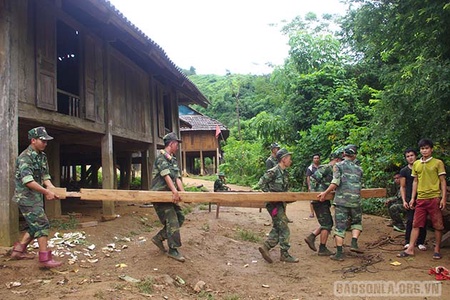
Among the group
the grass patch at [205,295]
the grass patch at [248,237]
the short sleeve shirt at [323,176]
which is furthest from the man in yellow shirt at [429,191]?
the grass patch at [205,295]

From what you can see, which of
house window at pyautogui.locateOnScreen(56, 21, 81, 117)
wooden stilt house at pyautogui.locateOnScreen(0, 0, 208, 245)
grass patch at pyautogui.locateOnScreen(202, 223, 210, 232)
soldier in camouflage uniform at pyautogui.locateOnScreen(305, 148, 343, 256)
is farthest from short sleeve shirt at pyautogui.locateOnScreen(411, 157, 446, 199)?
house window at pyautogui.locateOnScreen(56, 21, 81, 117)

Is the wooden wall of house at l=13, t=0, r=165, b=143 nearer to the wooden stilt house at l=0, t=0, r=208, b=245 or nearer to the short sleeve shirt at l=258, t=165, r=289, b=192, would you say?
the wooden stilt house at l=0, t=0, r=208, b=245

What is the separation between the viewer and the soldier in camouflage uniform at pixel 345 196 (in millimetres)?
5891

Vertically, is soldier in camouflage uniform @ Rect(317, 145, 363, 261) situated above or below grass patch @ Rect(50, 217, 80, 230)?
above

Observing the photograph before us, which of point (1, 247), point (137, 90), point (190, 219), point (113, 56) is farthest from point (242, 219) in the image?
point (1, 247)

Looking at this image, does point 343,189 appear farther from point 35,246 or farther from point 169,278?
point 35,246

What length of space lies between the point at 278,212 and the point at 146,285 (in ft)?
8.30

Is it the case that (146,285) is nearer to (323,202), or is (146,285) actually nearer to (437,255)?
(323,202)

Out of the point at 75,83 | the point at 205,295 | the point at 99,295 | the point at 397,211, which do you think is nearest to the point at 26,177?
the point at 99,295

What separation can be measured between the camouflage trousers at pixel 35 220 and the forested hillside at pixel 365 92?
20.7 ft

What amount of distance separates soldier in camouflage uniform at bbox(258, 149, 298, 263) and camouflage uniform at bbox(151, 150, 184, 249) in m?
1.47

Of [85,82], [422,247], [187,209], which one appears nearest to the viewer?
[422,247]

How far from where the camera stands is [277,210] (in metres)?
5.93

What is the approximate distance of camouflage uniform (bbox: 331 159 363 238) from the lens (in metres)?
5.89
